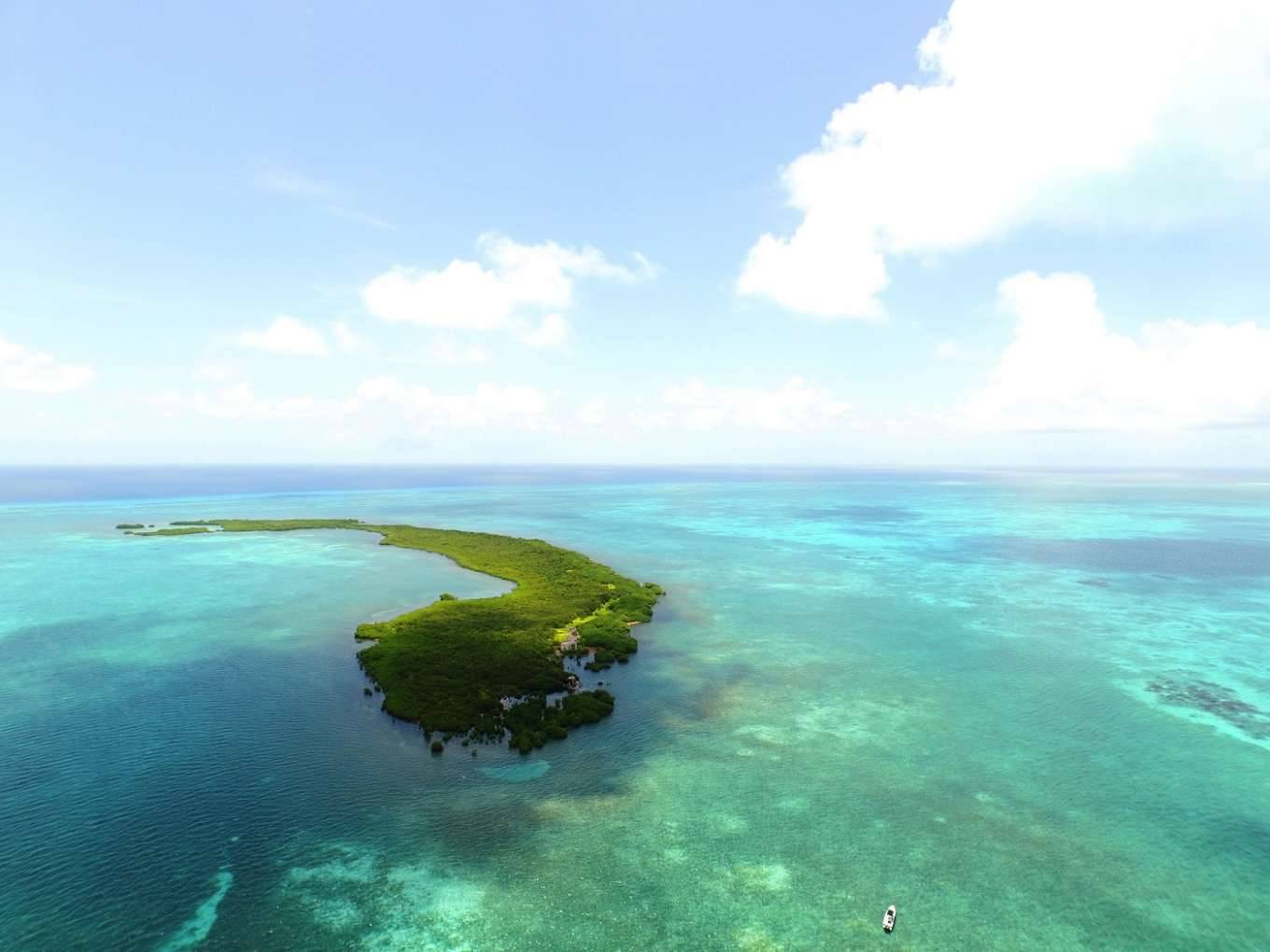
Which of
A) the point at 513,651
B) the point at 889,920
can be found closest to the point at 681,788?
the point at 889,920

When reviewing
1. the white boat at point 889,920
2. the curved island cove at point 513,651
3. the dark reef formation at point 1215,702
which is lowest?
the dark reef formation at point 1215,702

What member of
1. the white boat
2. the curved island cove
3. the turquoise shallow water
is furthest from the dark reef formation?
the curved island cove

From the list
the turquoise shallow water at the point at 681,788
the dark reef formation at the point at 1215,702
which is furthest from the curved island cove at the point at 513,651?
the dark reef formation at the point at 1215,702

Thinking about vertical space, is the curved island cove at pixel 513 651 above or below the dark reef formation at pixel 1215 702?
above

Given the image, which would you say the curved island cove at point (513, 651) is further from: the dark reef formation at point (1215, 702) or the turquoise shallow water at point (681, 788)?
the dark reef formation at point (1215, 702)

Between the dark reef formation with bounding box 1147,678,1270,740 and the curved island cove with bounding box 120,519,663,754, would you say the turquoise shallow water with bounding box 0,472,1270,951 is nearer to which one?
the dark reef formation with bounding box 1147,678,1270,740

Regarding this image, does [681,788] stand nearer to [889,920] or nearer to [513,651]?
[889,920]

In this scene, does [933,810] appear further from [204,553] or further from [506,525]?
[506,525]
